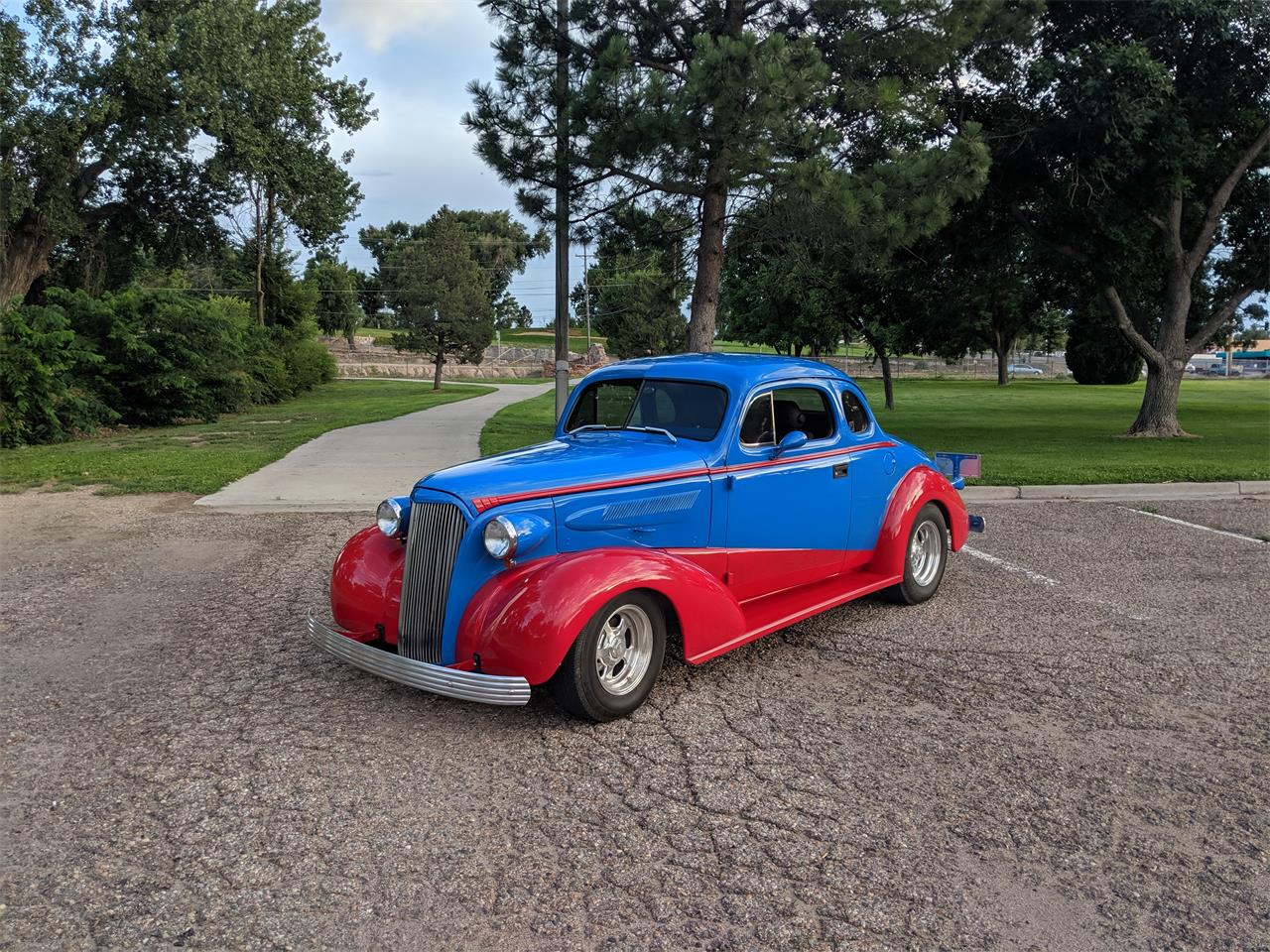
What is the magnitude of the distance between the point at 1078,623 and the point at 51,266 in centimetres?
2816

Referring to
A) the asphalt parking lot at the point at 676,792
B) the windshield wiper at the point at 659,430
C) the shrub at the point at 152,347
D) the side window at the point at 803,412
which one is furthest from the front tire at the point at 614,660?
the shrub at the point at 152,347

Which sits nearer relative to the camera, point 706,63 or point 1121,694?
point 1121,694

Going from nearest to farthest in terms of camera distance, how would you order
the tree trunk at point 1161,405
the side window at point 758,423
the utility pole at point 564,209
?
1. the side window at point 758,423
2. the utility pole at point 564,209
3. the tree trunk at point 1161,405

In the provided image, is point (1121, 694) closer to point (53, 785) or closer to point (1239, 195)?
point (53, 785)

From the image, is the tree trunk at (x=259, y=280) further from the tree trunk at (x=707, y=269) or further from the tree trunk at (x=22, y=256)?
the tree trunk at (x=707, y=269)

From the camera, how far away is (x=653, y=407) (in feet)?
17.5

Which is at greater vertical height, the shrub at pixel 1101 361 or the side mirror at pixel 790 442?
the shrub at pixel 1101 361

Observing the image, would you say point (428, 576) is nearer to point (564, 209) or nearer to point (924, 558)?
point (924, 558)

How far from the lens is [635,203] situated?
14.1m

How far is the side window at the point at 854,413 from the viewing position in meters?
5.86

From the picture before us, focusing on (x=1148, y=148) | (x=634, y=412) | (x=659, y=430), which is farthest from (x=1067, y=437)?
(x=659, y=430)

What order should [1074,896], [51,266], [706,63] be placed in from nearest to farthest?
[1074,896] < [706,63] < [51,266]

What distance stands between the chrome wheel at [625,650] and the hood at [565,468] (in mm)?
651

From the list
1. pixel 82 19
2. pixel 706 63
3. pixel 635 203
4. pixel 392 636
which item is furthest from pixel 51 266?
pixel 392 636
